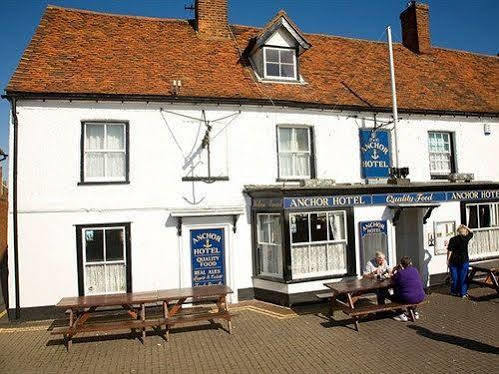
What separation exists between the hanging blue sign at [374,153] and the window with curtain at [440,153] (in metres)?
1.85

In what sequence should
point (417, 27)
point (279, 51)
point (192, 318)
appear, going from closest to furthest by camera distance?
point (192, 318)
point (279, 51)
point (417, 27)

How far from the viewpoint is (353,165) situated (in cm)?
1298

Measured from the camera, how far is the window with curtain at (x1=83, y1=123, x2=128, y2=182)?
35.7ft

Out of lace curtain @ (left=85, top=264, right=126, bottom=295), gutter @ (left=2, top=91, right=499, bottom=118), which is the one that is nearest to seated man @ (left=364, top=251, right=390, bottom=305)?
gutter @ (left=2, top=91, right=499, bottom=118)

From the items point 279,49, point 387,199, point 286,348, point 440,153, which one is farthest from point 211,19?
point 286,348

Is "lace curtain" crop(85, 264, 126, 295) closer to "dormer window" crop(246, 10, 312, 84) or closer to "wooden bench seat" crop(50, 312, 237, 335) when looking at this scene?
"wooden bench seat" crop(50, 312, 237, 335)

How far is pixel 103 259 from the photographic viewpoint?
1067cm

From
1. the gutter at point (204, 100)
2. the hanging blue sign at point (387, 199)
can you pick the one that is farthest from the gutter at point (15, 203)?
the hanging blue sign at point (387, 199)

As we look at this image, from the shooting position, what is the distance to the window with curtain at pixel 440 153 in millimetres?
14031

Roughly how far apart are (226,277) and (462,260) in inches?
264

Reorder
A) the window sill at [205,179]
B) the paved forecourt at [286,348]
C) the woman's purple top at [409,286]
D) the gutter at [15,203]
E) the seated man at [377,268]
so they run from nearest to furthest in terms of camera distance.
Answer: the paved forecourt at [286,348] < the woman's purple top at [409,286] < the gutter at [15,203] < the seated man at [377,268] < the window sill at [205,179]

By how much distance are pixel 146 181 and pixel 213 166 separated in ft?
6.48

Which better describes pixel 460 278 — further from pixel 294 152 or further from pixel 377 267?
pixel 294 152

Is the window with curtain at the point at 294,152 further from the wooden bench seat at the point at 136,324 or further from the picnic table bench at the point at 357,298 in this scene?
the wooden bench seat at the point at 136,324
